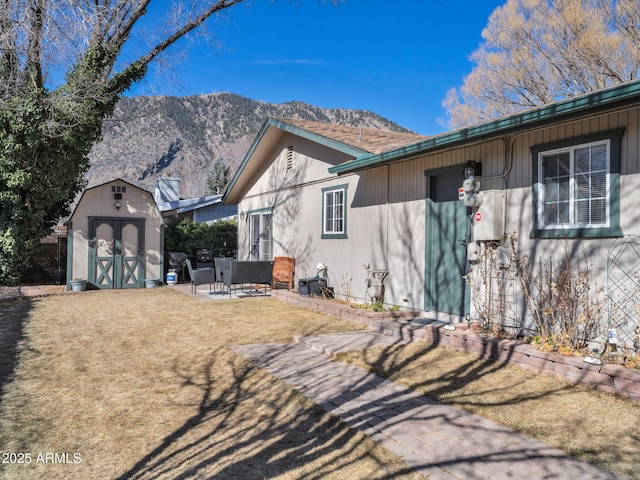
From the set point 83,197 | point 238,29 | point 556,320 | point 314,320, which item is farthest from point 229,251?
point 556,320

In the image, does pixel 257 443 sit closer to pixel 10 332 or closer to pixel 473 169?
pixel 473 169

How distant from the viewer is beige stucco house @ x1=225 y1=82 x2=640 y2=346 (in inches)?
195

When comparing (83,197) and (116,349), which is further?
(83,197)

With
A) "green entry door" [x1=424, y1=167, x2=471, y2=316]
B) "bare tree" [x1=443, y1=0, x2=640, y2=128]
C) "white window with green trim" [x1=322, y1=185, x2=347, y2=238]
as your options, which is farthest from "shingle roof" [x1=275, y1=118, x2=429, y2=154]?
"bare tree" [x1=443, y1=0, x2=640, y2=128]

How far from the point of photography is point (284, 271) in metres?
12.3

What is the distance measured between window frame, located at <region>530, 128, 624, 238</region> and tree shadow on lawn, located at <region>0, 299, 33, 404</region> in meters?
6.01

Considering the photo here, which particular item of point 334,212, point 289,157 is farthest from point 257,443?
point 289,157

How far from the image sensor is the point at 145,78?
1388 cm

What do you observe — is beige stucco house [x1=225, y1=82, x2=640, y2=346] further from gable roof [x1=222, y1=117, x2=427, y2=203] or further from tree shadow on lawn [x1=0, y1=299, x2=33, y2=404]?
tree shadow on lawn [x1=0, y1=299, x2=33, y2=404]

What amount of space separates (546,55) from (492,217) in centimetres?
1355

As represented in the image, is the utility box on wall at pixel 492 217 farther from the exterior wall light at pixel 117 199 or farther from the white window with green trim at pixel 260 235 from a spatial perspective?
the exterior wall light at pixel 117 199

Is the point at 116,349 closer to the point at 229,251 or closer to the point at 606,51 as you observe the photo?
the point at 229,251

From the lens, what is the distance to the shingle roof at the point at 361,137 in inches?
362

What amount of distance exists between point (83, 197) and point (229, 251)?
5842mm
